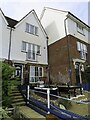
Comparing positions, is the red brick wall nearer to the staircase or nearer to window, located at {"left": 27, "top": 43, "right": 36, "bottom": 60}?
window, located at {"left": 27, "top": 43, "right": 36, "bottom": 60}

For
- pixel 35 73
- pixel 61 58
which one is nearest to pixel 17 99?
pixel 35 73

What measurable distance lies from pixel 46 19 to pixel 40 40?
521 cm

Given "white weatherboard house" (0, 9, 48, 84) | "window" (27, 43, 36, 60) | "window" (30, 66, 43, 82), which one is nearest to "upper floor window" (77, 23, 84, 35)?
"white weatherboard house" (0, 9, 48, 84)

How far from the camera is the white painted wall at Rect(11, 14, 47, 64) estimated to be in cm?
2091

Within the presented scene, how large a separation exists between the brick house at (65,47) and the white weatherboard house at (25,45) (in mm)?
1423

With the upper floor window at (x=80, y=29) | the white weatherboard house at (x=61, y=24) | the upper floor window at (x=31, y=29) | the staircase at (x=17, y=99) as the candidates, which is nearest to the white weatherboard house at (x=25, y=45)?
the upper floor window at (x=31, y=29)

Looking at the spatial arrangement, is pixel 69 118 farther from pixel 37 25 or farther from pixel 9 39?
pixel 37 25

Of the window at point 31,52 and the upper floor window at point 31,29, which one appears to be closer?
the window at point 31,52

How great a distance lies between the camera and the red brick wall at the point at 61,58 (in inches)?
930

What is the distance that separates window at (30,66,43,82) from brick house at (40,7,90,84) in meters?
1.97

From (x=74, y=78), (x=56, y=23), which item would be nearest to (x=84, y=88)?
(x=74, y=78)

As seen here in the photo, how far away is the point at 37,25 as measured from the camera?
25.1 metres

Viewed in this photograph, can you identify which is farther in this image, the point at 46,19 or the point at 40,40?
the point at 46,19

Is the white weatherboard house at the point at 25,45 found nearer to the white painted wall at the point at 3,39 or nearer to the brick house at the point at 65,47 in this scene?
the white painted wall at the point at 3,39
